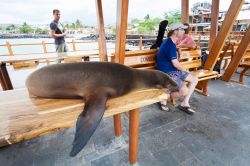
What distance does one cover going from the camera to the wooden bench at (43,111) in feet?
2.81

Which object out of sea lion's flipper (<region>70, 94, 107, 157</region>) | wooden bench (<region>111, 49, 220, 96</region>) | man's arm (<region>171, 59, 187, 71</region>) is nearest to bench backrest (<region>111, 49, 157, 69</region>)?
wooden bench (<region>111, 49, 220, 96</region>)

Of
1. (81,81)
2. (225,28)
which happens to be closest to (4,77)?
(81,81)

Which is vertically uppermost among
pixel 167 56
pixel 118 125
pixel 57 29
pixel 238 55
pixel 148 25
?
pixel 148 25

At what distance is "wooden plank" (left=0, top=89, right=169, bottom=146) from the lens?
33.7 inches

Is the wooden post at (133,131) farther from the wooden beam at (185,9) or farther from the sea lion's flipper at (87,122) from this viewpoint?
the wooden beam at (185,9)

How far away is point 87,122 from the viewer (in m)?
0.87

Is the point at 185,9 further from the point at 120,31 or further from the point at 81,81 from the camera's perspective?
the point at 81,81

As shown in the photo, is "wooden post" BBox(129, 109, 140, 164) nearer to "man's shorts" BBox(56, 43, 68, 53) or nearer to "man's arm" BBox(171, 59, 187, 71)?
"man's arm" BBox(171, 59, 187, 71)

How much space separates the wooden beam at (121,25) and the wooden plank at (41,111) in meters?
0.98

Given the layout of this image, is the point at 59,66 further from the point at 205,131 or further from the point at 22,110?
the point at 205,131

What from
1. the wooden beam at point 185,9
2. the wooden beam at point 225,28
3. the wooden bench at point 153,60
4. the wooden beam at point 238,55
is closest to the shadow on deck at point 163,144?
the wooden bench at point 153,60

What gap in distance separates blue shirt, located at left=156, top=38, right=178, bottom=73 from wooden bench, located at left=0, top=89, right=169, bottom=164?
1233 mm

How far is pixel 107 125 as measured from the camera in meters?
2.30

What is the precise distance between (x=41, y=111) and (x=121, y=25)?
4.67 feet
